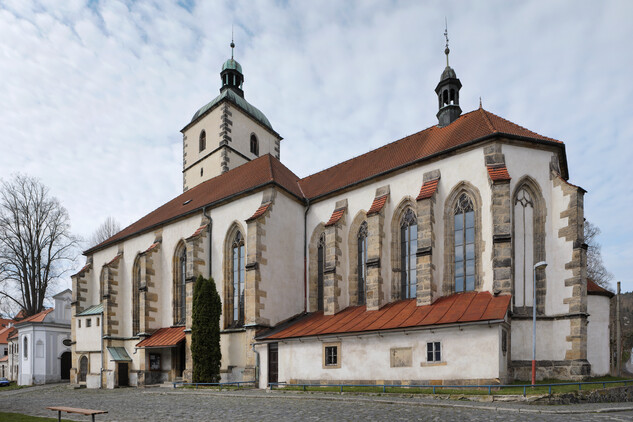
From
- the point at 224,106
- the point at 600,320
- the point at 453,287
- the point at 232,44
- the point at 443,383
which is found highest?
the point at 232,44

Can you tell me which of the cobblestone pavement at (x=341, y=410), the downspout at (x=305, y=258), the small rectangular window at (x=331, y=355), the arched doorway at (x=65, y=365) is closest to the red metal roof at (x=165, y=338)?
the downspout at (x=305, y=258)

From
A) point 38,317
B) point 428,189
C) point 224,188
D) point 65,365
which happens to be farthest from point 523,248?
point 38,317

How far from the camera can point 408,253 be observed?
21.2 m

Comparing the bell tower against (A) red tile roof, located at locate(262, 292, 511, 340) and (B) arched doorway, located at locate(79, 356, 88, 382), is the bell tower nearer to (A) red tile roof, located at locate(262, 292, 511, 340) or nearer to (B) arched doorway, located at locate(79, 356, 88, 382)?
(A) red tile roof, located at locate(262, 292, 511, 340)

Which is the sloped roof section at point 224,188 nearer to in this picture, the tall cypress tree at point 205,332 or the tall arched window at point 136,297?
the tall arched window at point 136,297

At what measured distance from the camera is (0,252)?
3684 centimetres

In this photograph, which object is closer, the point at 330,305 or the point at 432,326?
the point at 432,326

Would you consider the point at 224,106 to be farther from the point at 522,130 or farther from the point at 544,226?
the point at 544,226

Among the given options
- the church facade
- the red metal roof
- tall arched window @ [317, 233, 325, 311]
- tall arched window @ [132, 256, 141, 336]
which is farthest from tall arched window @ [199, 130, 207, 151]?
tall arched window @ [317, 233, 325, 311]

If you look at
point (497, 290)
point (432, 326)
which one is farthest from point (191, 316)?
point (497, 290)

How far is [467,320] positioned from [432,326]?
126 centimetres

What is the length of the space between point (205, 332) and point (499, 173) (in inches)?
564

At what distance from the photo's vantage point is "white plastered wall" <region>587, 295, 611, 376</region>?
60.8 ft

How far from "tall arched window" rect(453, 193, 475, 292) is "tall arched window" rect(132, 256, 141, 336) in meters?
19.1
